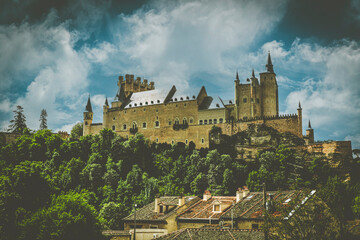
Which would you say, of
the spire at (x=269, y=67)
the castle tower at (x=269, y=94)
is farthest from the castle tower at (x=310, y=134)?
the spire at (x=269, y=67)

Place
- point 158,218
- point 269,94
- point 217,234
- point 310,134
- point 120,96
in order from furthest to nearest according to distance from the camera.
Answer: point 120,96 → point 269,94 → point 310,134 → point 158,218 → point 217,234

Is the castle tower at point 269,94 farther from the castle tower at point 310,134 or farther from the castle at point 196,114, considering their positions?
the castle tower at point 310,134

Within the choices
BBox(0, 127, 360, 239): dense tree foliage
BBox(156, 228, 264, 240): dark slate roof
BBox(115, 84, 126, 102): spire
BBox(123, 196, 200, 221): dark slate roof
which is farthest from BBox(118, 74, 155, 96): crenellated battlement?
BBox(156, 228, 264, 240): dark slate roof

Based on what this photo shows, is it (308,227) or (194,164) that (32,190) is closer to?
(308,227)

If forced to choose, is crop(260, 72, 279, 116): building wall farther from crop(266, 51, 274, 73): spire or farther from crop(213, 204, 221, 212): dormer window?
crop(213, 204, 221, 212): dormer window

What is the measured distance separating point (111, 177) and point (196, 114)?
2161cm

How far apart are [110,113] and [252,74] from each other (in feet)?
119

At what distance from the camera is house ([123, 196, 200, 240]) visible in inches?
1604

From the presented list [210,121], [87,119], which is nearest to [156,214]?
[210,121]

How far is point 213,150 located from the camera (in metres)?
73.8

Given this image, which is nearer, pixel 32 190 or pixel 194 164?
pixel 32 190

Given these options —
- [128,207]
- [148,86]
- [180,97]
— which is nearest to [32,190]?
[128,207]

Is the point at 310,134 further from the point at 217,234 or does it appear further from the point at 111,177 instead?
the point at 217,234

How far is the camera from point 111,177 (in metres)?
75.4
